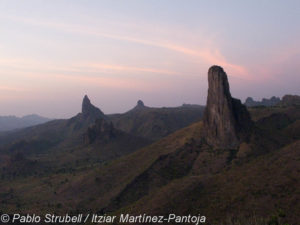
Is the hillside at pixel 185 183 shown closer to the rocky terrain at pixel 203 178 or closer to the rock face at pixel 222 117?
the rocky terrain at pixel 203 178

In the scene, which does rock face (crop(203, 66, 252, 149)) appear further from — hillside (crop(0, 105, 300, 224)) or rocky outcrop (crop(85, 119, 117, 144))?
rocky outcrop (crop(85, 119, 117, 144))

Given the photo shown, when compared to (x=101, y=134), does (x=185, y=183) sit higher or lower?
lower

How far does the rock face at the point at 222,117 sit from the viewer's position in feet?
355

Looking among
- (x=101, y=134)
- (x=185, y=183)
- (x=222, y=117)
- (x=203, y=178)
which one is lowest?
(x=185, y=183)

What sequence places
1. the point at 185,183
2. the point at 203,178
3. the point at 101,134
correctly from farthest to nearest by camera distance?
the point at 101,134 → the point at 203,178 → the point at 185,183

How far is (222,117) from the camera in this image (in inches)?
4328

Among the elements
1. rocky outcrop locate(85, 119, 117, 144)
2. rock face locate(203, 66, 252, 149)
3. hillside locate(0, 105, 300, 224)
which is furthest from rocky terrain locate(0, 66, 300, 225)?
rocky outcrop locate(85, 119, 117, 144)

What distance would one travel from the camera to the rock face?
355 feet

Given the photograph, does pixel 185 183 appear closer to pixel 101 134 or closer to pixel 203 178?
pixel 203 178

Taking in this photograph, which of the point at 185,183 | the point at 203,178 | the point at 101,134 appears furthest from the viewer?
the point at 101,134

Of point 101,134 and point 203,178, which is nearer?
point 203,178

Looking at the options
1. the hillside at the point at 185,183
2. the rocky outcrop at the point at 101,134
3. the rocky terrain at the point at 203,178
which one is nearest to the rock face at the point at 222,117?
the rocky terrain at the point at 203,178

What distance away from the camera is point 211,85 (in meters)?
116

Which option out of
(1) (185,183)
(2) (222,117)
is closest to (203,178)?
(1) (185,183)
